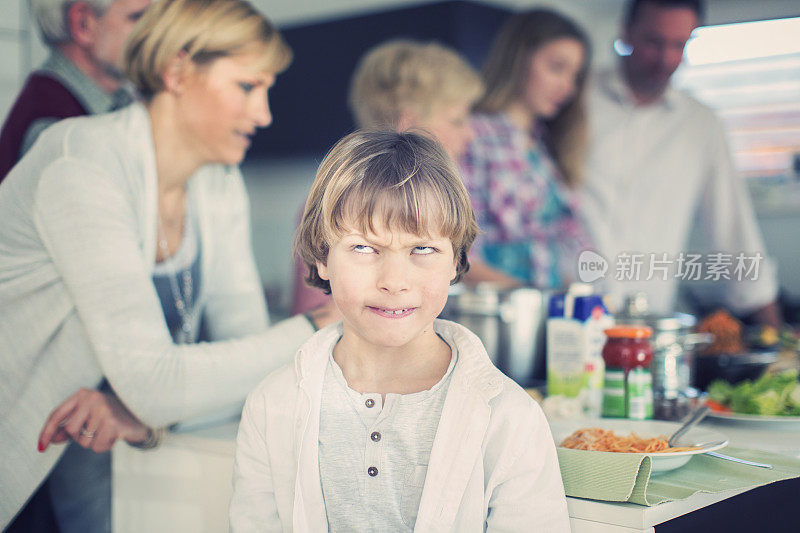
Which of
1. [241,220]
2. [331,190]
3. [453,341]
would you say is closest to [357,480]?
[453,341]

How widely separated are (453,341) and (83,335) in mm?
580

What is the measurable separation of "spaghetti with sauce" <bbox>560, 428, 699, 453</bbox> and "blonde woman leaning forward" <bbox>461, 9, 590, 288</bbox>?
3.68 feet

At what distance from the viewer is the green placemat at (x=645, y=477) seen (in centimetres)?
89

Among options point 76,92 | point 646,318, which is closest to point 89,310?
point 76,92

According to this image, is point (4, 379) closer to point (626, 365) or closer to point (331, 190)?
point (331, 190)

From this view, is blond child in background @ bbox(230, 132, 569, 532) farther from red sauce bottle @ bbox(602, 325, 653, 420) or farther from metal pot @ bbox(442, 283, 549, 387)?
metal pot @ bbox(442, 283, 549, 387)

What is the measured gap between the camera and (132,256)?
3.84 feet

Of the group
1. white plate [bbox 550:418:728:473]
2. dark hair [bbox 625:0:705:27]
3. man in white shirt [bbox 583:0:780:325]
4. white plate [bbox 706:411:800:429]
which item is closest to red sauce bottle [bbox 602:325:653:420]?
white plate [bbox 550:418:728:473]

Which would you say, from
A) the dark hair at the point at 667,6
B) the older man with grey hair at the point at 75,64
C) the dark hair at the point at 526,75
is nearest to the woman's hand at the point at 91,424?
the older man with grey hair at the point at 75,64

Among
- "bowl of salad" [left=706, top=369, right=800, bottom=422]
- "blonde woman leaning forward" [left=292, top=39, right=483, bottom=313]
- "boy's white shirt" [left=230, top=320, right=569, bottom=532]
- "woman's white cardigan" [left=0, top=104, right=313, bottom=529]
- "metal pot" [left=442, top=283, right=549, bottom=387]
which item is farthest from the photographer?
"blonde woman leaning forward" [left=292, top=39, right=483, bottom=313]

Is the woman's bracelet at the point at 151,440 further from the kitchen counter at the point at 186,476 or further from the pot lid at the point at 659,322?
the pot lid at the point at 659,322

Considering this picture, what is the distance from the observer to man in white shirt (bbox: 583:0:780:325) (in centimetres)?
223

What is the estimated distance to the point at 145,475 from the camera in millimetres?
1309

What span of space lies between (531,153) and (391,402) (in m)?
1.61
